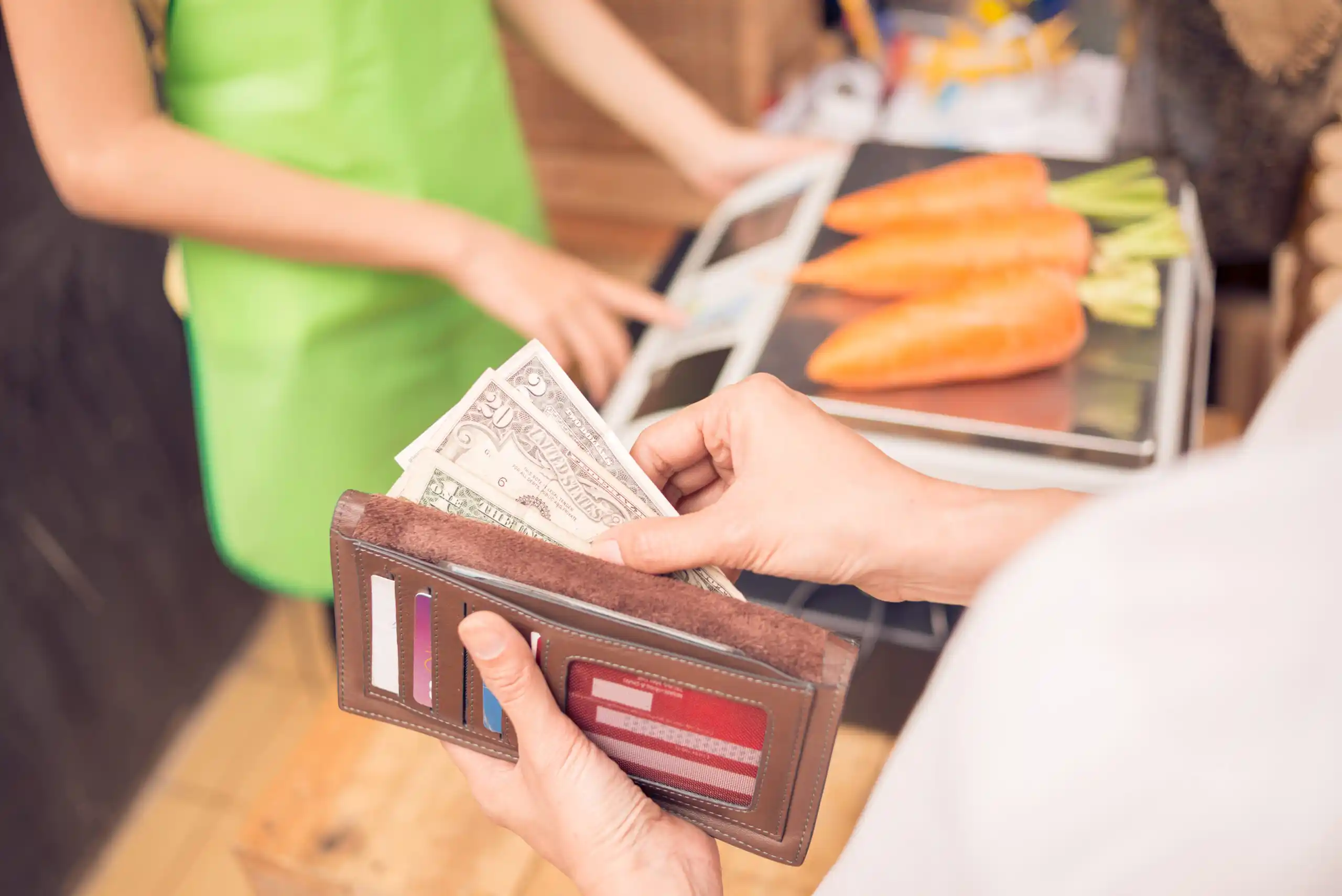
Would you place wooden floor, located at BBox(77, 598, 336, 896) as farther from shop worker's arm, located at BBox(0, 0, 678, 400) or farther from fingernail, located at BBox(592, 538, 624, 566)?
fingernail, located at BBox(592, 538, 624, 566)

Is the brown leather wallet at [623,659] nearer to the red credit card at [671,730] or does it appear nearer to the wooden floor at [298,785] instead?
the red credit card at [671,730]

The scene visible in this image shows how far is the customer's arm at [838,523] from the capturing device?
55cm

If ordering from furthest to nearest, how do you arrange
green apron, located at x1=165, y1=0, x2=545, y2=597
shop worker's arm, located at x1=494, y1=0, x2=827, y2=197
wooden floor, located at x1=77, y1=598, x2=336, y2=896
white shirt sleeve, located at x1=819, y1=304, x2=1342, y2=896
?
1. wooden floor, located at x1=77, y1=598, x2=336, y2=896
2. shop worker's arm, located at x1=494, y1=0, x2=827, y2=197
3. green apron, located at x1=165, y1=0, x2=545, y2=597
4. white shirt sleeve, located at x1=819, y1=304, x2=1342, y2=896

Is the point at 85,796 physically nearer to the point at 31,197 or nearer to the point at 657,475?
the point at 31,197

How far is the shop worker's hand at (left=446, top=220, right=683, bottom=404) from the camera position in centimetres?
91

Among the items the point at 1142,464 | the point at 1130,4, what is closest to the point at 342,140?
the point at 1142,464

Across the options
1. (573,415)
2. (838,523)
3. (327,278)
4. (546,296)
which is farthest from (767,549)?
(327,278)

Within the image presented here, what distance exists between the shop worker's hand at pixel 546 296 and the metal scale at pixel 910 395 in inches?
1.7

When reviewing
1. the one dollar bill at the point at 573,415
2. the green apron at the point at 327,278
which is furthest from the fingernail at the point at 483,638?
the green apron at the point at 327,278

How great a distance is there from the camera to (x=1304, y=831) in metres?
0.29

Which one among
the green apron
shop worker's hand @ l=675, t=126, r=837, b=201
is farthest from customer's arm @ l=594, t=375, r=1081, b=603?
shop worker's hand @ l=675, t=126, r=837, b=201

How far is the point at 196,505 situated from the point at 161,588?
14cm

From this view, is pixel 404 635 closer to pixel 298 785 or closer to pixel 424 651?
pixel 424 651

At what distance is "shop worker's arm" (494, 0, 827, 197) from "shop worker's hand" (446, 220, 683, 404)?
323 mm
